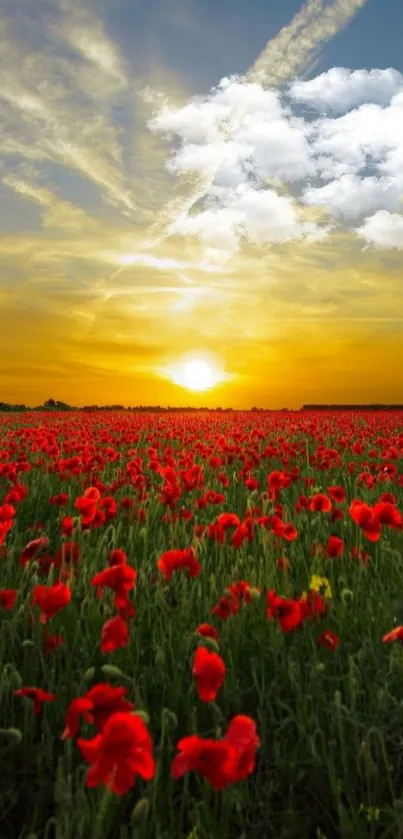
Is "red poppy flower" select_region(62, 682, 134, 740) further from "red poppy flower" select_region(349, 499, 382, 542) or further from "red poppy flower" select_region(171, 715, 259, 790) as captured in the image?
"red poppy flower" select_region(349, 499, 382, 542)

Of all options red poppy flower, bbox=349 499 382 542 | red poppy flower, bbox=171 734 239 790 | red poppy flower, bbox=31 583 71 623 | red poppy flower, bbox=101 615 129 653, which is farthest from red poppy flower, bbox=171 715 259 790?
red poppy flower, bbox=349 499 382 542

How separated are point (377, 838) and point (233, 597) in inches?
39.4

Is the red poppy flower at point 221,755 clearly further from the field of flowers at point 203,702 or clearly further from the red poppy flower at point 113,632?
the red poppy flower at point 113,632

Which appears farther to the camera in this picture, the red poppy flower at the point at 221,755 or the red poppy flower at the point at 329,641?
the red poppy flower at the point at 329,641

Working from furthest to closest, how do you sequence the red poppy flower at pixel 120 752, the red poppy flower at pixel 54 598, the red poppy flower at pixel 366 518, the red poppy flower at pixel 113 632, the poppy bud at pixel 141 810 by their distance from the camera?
the red poppy flower at pixel 366 518
the red poppy flower at pixel 54 598
the red poppy flower at pixel 113 632
the poppy bud at pixel 141 810
the red poppy flower at pixel 120 752

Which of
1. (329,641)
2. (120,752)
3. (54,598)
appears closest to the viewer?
(120,752)

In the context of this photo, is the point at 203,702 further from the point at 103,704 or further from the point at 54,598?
the point at 103,704

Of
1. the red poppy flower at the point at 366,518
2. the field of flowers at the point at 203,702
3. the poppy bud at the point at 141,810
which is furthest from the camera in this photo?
the red poppy flower at the point at 366,518

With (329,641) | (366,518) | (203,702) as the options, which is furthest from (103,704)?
(366,518)

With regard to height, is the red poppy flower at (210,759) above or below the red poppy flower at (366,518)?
below

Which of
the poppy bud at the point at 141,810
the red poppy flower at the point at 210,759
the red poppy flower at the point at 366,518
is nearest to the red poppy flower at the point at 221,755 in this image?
the red poppy flower at the point at 210,759

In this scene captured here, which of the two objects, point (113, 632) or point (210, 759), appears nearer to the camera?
point (210, 759)

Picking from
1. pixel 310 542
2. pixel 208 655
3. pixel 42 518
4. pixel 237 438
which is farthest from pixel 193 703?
pixel 237 438

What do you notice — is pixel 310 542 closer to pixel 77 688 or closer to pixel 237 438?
pixel 77 688
